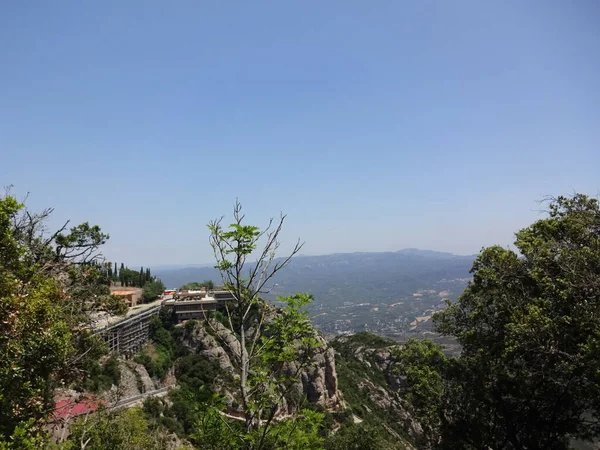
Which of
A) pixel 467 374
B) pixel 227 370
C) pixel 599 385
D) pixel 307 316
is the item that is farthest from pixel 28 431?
pixel 227 370

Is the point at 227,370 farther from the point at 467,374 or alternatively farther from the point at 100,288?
the point at 467,374

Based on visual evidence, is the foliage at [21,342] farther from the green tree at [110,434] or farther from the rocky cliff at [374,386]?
the rocky cliff at [374,386]

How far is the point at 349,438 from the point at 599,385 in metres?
15.5

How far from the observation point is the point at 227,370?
3812 centimetres

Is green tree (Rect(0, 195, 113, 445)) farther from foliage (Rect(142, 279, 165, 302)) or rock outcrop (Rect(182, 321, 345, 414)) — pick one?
foliage (Rect(142, 279, 165, 302))

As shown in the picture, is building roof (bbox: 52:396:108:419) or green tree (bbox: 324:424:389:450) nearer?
building roof (bbox: 52:396:108:419)

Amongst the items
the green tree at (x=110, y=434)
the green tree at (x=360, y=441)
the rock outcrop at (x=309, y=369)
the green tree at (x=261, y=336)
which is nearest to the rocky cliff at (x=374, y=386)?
the rock outcrop at (x=309, y=369)

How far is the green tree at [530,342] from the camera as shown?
9.50 metres

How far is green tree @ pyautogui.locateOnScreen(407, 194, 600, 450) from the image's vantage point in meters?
9.50

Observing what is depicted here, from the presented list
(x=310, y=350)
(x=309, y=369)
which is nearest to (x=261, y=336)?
(x=310, y=350)

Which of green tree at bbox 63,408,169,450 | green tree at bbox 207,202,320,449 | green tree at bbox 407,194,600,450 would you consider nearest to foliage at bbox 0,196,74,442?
green tree at bbox 207,202,320,449

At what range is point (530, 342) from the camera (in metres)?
9.68

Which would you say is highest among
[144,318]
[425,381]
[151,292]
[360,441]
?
[151,292]

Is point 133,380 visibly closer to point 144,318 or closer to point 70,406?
point 144,318
